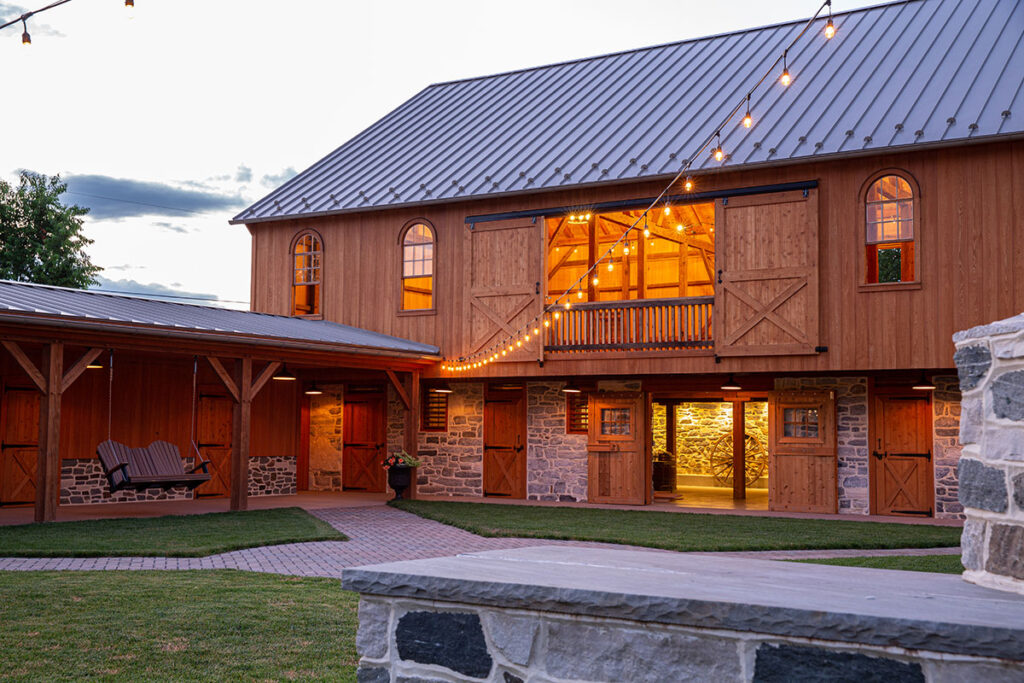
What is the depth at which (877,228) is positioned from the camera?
47.0 feet

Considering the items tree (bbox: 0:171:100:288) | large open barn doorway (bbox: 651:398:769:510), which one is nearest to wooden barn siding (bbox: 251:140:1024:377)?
large open barn doorway (bbox: 651:398:769:510)

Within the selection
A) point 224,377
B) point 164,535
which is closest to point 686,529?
point 164,535

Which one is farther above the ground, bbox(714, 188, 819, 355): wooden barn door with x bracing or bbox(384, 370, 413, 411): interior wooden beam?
bbox(714, 188, 819, 355): wooden barn door with x bracing

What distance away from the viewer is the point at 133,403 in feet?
54.1

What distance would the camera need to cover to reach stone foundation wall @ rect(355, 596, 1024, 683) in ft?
8.91

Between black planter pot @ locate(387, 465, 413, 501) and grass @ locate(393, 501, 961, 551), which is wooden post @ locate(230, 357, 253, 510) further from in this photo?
black planter pot @ locate(387, 465, 413, 501)

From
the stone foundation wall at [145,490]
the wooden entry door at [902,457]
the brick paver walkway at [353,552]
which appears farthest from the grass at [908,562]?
the stone foundation wall at [145,490]

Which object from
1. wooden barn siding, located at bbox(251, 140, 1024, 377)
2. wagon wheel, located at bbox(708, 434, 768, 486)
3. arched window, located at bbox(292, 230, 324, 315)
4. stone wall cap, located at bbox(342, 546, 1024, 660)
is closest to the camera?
stone wall cap, located at bbox(342, 546, 1024, 660)

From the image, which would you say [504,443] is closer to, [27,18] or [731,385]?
[731,385]

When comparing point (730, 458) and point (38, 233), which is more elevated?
point (38, 233)

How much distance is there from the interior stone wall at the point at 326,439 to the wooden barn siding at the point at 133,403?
1625 mm

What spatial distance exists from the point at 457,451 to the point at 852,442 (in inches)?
274

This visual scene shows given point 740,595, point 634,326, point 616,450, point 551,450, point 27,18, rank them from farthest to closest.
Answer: point 551,450 < point 616,450 < point 634,326 < point 27,18 < point 740,595

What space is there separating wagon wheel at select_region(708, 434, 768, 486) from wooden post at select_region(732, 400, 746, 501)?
2.93 metres
